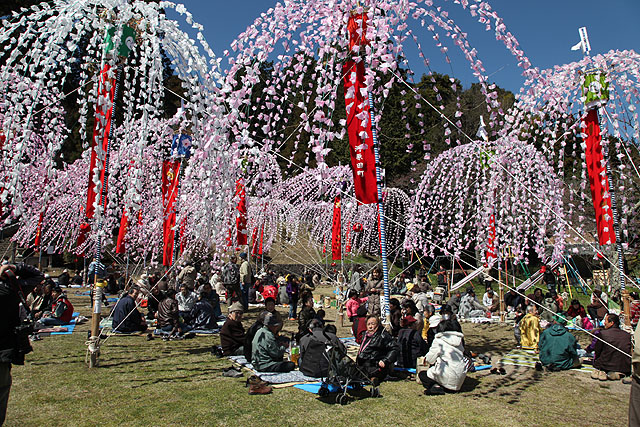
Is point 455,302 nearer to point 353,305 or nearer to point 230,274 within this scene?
point 353,305

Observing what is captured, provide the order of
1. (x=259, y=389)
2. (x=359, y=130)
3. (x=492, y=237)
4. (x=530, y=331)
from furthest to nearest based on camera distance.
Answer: (x=492, y=237), (x=530, y=331), (x=359, y=130), (x=259, y=389)

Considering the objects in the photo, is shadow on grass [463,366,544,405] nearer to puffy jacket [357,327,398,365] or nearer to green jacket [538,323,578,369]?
green jacket [538,323,578,369]

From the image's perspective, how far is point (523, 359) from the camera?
7984 mm

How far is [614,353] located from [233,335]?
Result: 20.3 ft

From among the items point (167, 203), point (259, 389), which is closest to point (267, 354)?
point (259, 389)

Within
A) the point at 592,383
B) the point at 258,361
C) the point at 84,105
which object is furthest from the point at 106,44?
the point at 592,383

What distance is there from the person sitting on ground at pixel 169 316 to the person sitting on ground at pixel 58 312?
253 centimetres

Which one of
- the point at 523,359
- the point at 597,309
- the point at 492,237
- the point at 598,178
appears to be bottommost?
the point at 523,359

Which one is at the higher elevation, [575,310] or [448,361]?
[575,310]

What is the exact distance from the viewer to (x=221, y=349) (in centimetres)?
770

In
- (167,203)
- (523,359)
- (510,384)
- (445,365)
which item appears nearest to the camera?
(445,365)

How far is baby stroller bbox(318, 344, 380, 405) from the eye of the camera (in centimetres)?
548

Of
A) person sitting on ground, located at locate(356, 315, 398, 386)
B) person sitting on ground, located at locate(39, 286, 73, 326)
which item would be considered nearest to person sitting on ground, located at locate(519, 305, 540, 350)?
person sitting on ground, located at locate(356, 315, 398, 386)

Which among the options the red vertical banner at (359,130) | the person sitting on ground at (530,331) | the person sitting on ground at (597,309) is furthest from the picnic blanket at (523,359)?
the red vertical banner at (359,130)
